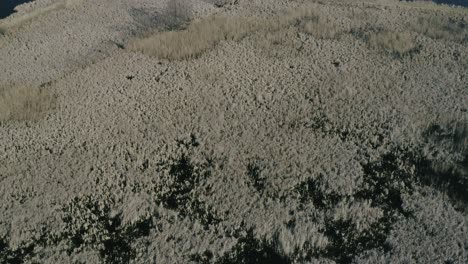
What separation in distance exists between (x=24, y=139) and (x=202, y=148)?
13.6 ft

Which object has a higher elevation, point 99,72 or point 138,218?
point 99,72

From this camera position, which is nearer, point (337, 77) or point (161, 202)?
point (161, 202)

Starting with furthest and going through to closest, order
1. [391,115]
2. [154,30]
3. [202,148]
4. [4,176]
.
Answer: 1. [154,30]
2. [391,115]
3. [202,148]
4. [4,176]

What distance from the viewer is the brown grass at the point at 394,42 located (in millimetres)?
15422

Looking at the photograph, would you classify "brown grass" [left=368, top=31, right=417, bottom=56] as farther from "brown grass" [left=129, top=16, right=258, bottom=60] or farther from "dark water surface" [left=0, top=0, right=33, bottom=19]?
"dark water surface" [left=0, top=0, right=33, bottom=19]

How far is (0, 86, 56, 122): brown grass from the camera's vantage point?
1252 cm

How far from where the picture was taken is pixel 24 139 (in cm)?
1183

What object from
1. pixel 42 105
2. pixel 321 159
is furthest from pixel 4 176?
pixel 321 159

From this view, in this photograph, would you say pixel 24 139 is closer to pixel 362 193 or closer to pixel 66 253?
pixel 66 253

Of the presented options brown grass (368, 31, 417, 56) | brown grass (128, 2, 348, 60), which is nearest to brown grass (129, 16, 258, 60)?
brown grass (128, 2, 348, 60)

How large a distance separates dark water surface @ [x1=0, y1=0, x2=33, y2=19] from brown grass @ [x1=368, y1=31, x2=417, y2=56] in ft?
40.5

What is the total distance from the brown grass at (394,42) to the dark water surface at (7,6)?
12350 mm

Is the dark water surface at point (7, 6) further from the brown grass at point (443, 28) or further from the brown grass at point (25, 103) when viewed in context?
the brown grass at point (443, 28)

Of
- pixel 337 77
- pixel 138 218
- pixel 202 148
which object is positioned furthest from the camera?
pixel 337 77
